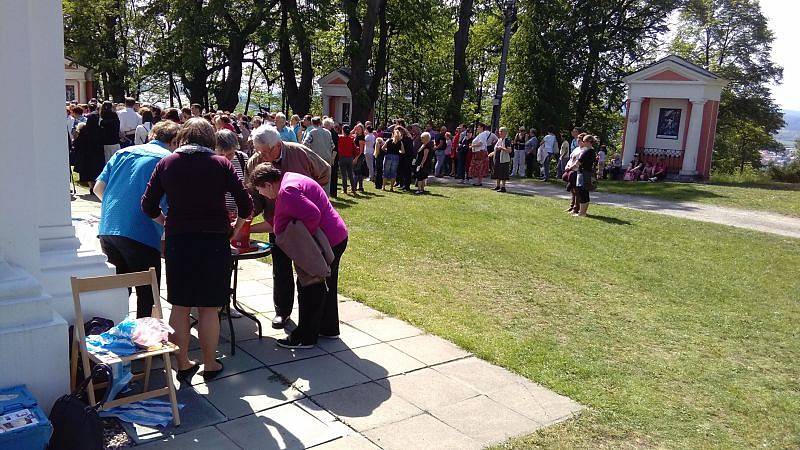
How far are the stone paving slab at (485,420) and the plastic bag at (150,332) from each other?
5.85 ft

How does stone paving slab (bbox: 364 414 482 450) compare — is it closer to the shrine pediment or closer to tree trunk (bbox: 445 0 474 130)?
the shrine pediment

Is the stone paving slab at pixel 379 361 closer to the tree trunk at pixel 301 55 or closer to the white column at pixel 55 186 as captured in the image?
the white column at pixel 55 186

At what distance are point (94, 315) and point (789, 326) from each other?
22.2 feet

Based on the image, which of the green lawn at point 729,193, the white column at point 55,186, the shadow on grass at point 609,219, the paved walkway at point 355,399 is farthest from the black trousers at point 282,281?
the green lawn at point 729,193

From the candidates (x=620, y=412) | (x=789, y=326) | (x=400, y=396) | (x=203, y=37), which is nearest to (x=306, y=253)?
(x=400, y=396)

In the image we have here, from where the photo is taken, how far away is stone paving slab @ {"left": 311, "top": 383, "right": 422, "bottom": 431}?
4.08 meters

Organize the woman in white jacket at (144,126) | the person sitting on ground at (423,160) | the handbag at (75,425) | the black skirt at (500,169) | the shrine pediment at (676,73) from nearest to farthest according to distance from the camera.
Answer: the handbag at (75,425), the woman in white jacket at (144,126), the person sitting on ground at (423,160), the black skirt at (500,169), the shrine pediment at (676,73)

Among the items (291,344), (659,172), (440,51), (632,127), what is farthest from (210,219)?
(440,51)

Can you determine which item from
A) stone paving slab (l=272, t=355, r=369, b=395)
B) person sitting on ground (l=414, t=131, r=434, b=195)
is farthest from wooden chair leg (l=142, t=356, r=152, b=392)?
person sitting on ground (l=414, t=131, r=434, b=195)

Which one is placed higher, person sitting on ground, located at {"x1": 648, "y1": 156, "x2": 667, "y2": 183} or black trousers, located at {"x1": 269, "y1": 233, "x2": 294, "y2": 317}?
person sitting on ground, located at {"x1": 648, "y1": 156, "x2": 667, "y2": 183}

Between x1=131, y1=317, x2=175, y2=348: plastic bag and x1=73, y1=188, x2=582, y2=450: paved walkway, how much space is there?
0.49m

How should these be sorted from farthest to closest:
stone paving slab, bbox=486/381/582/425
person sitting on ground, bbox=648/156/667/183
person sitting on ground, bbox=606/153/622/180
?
person sitting on ground, bbox=606/153/622/180
person sitting on ground, bbox=648/156/667/183
stone paving slab, bbox=486/381/582/425

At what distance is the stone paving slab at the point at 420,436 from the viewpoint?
3.81m

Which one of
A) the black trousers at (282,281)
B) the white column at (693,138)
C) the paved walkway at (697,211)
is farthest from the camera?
the white column at (693,138)
